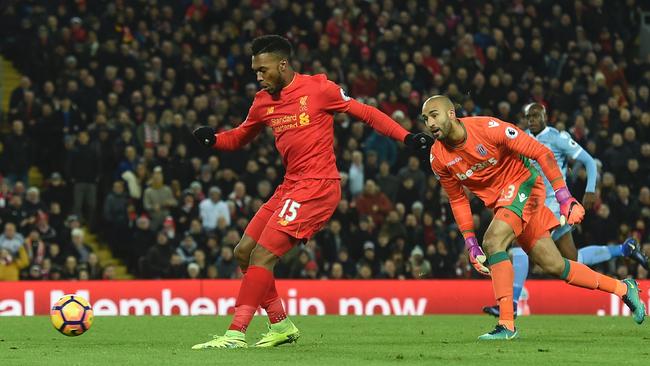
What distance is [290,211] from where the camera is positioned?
10.4m

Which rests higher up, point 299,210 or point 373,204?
point 373,204

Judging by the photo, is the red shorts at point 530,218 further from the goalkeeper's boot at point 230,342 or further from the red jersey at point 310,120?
the goalkeeper's boot at point 230,342

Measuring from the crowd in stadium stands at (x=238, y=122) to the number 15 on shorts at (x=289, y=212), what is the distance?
952 cm

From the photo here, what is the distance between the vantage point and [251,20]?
79.3ft

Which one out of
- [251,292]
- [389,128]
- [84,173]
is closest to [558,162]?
[389,128]

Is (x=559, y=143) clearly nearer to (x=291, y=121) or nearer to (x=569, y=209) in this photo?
(x=569, y=209)

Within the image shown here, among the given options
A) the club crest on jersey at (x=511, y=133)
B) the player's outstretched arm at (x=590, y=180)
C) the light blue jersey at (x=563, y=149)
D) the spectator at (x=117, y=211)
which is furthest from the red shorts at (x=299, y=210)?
the spectator at (x=117, y=211)

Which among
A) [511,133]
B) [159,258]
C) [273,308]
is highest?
[511,133]

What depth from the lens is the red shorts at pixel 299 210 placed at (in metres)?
10.3

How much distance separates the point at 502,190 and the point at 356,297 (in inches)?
291

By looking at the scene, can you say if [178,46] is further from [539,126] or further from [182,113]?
[539,126]

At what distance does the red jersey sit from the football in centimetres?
210

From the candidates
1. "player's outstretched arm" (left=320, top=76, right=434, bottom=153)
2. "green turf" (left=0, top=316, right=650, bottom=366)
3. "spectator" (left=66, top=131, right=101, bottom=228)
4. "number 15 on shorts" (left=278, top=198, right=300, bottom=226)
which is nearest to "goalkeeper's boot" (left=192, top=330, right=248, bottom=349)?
"green turf" (left=0, top=316, right=650, bottom=366)

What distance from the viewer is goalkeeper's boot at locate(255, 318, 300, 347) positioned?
10547 mm
